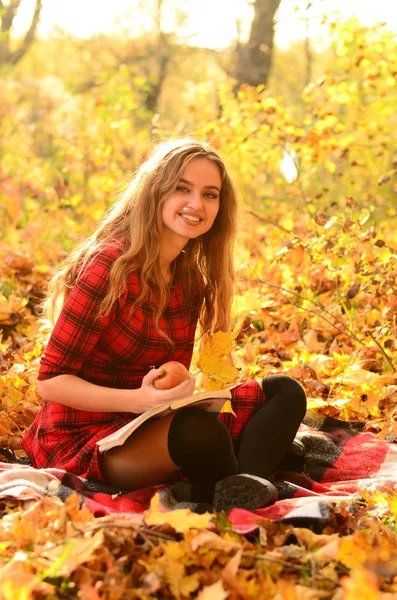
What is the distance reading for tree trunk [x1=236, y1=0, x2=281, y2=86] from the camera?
26.6ft

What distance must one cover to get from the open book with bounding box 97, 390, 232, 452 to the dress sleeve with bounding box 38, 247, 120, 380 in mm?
270

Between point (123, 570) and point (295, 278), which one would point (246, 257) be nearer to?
point (295, 278)

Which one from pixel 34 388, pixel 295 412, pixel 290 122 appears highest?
pixel 290 122

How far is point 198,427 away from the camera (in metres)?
2.29

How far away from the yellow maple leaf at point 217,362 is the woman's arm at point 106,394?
0.21 metres

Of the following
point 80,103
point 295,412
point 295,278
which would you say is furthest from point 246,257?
point 80,103

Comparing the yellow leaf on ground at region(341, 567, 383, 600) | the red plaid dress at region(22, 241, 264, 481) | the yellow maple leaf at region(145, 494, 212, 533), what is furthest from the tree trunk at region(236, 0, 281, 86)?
the yellow leaf on ground at region(341, 567, 383, 600)

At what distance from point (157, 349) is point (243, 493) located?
645mm

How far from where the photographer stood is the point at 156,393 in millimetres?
2314

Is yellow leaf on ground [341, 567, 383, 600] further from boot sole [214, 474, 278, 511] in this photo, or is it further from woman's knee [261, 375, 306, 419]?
woman's knee [261, 375, 306, 419]

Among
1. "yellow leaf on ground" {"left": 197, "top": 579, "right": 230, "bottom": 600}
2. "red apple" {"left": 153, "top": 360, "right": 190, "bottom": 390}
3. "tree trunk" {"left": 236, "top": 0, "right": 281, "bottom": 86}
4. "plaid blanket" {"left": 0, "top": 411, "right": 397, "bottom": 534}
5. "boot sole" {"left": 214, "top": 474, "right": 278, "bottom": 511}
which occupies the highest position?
"tree trunk" {"left": 236, "top": 0, "right": 281, "bottom": 86}

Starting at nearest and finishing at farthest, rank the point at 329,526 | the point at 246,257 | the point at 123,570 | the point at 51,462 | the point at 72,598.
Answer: the point at 72,598 → the point at 123,570 → the point at 329,526 → the point at 51,462 → the point at 246,257

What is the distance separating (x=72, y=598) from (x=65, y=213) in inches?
236

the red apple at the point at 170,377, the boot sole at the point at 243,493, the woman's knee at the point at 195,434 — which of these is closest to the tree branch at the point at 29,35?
the red apple at the point at 170,377
